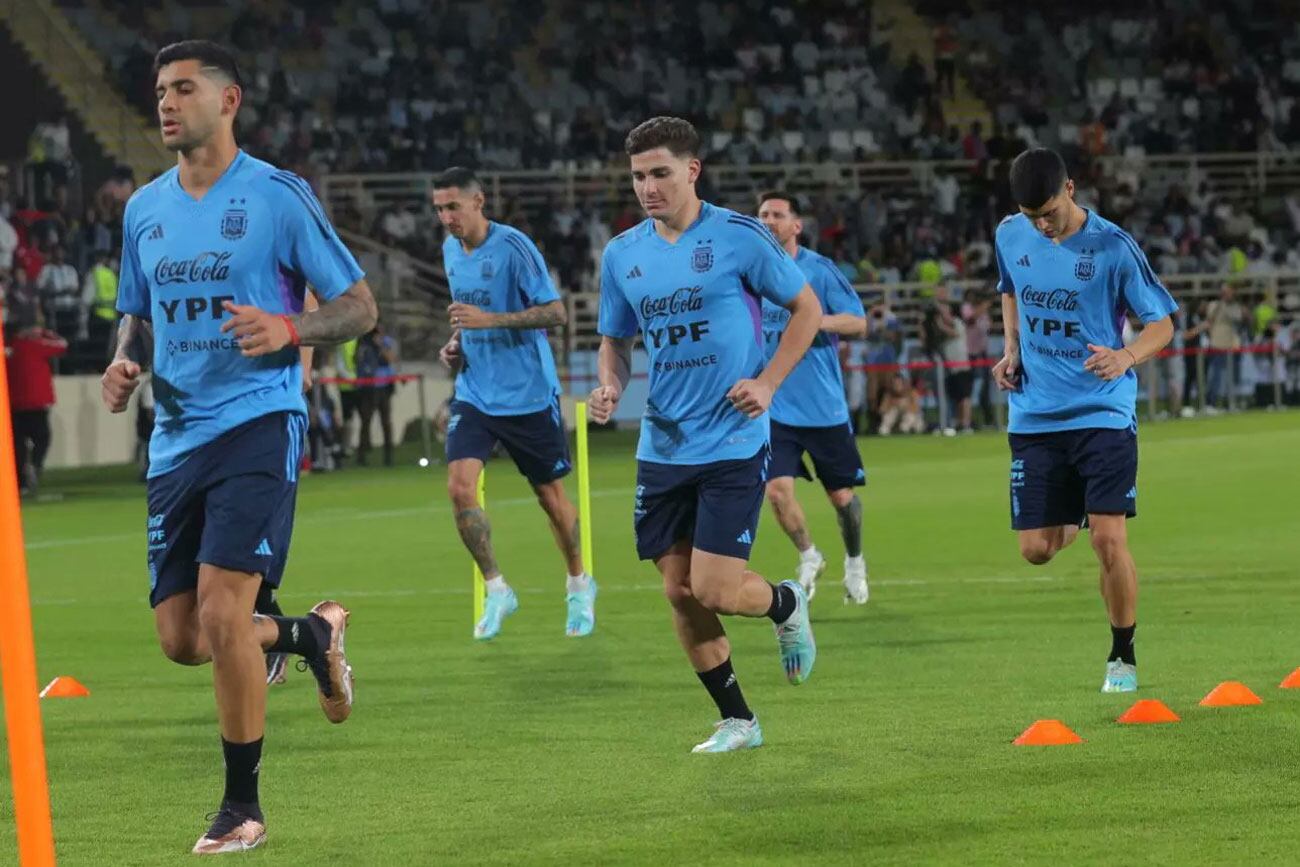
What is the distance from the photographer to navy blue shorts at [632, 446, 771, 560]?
8.54 metres

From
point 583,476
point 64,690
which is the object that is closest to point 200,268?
point 64,690

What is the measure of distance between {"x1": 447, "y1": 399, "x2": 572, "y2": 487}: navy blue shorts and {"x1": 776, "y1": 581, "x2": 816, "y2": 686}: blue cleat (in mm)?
3902

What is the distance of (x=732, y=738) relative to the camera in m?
8.55

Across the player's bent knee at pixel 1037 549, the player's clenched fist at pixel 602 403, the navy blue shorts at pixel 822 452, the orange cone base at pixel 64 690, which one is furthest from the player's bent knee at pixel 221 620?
the navy blue shorts at pixel 822 452

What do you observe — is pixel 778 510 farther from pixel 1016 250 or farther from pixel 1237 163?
pixel 1237 163

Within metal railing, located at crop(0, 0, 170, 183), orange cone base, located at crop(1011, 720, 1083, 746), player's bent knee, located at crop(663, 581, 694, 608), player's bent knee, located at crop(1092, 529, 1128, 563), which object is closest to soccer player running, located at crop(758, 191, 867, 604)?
player's bent knee, located at crop(1092, 529, 1128, 563)

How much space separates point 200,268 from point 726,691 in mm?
2643

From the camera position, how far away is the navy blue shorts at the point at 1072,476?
32.7 feet

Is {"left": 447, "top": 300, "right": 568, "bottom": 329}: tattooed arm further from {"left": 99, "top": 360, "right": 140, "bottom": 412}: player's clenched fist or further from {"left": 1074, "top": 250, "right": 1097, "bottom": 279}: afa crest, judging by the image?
{"left": 99, "top": 360, "right": 140, "bottom": 412}: player's clenched fist

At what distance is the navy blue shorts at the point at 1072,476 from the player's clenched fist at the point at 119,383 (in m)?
4.24

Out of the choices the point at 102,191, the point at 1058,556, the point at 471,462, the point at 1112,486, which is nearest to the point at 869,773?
the point at 1112,486

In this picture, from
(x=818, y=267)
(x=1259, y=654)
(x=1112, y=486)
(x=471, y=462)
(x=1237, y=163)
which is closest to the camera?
(x=1112, y=486)

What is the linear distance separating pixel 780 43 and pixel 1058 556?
3112cm

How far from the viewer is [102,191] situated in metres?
32.8
